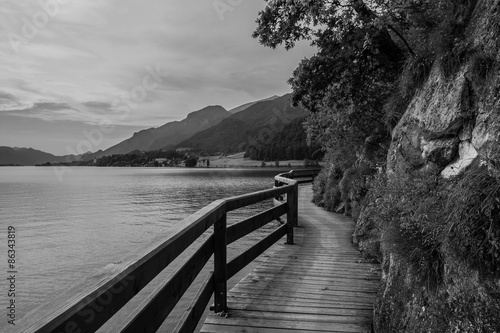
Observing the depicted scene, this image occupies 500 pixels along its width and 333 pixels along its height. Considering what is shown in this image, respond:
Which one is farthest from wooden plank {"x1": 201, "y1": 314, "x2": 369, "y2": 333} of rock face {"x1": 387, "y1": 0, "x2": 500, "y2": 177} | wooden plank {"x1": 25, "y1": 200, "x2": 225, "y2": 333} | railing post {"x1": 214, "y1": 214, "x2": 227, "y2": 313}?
rock face {"x1": 387, "y1": 0, "x2": 500, "y2": 177}

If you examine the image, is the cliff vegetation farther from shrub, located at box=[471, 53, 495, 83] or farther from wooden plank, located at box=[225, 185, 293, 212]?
wooden plank, located at box=[225, 185, 293, 212]

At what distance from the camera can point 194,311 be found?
10.6ft

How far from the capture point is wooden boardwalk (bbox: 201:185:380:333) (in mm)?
3922

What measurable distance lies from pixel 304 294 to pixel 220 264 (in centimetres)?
157

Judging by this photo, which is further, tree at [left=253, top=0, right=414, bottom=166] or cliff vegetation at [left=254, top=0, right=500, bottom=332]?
tree at [left=253, top=0, right=414, bottom=166]

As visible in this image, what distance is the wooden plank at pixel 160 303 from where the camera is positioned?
2.00 m

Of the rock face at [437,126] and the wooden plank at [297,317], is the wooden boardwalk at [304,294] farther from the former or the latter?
the rock face at [437,126]

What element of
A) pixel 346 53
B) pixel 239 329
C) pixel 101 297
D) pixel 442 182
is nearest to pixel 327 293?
pixel 239 329

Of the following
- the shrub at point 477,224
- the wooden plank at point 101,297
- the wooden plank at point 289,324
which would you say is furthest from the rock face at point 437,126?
the wooden plank at point 101,297

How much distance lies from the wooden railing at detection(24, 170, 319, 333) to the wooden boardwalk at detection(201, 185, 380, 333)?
40cm

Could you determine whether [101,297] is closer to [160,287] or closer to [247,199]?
[160,287]

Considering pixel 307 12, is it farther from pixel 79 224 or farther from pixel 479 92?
pixel 79 224

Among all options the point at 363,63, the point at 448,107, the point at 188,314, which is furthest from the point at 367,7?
the point at 188,314

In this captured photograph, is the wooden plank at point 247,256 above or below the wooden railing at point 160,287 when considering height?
below
